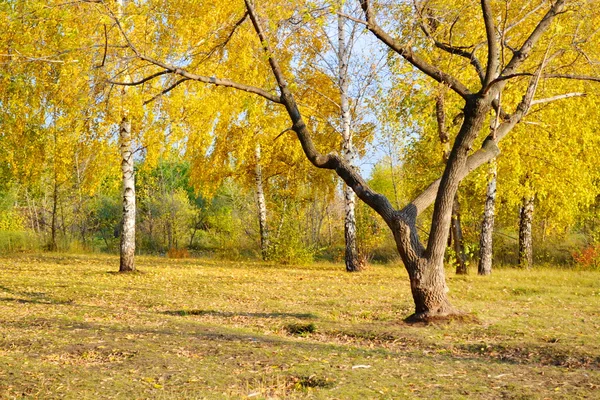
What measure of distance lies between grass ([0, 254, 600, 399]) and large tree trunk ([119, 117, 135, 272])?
2.00 m

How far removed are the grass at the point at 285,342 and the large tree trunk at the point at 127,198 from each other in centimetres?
200

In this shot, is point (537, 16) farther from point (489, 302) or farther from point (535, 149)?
point (489, 302)

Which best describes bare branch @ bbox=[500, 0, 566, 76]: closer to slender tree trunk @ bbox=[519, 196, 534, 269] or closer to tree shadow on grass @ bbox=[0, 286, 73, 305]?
tree shadow on grass @ bbox=[0, 286, 73, 305]

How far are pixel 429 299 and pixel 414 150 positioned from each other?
1203 centimetres

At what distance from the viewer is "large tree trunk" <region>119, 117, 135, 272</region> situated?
17234 mm

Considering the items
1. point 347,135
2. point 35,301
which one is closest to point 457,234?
point 347,135

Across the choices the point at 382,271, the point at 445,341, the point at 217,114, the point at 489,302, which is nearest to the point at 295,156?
the point at 217,114

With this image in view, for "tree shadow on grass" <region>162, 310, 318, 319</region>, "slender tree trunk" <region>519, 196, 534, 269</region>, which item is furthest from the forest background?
"tree shadow on grass" <region>162, 310, 318, 319</region>

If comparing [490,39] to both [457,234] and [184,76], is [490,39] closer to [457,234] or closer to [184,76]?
[184,76]

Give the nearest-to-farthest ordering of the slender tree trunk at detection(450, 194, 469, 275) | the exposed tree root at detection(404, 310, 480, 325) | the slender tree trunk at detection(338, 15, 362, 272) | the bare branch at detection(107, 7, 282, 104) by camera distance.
Result: the bare branch at detection(107, 7, 282, 104) < the exposed tree root at detection(404, 310, 480, 325) < the slender tree trunk at detection(450, 194, 469, 275) < the slender tree trunk at detection(338, 15, 362, 272)

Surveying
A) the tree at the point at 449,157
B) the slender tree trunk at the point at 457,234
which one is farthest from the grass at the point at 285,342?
the slender tree trunk at the point at 457,234

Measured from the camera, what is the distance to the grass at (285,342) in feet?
19.8

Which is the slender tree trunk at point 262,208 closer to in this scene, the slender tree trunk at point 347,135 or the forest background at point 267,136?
the forest background at point 267,136

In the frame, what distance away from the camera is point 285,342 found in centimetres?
835
